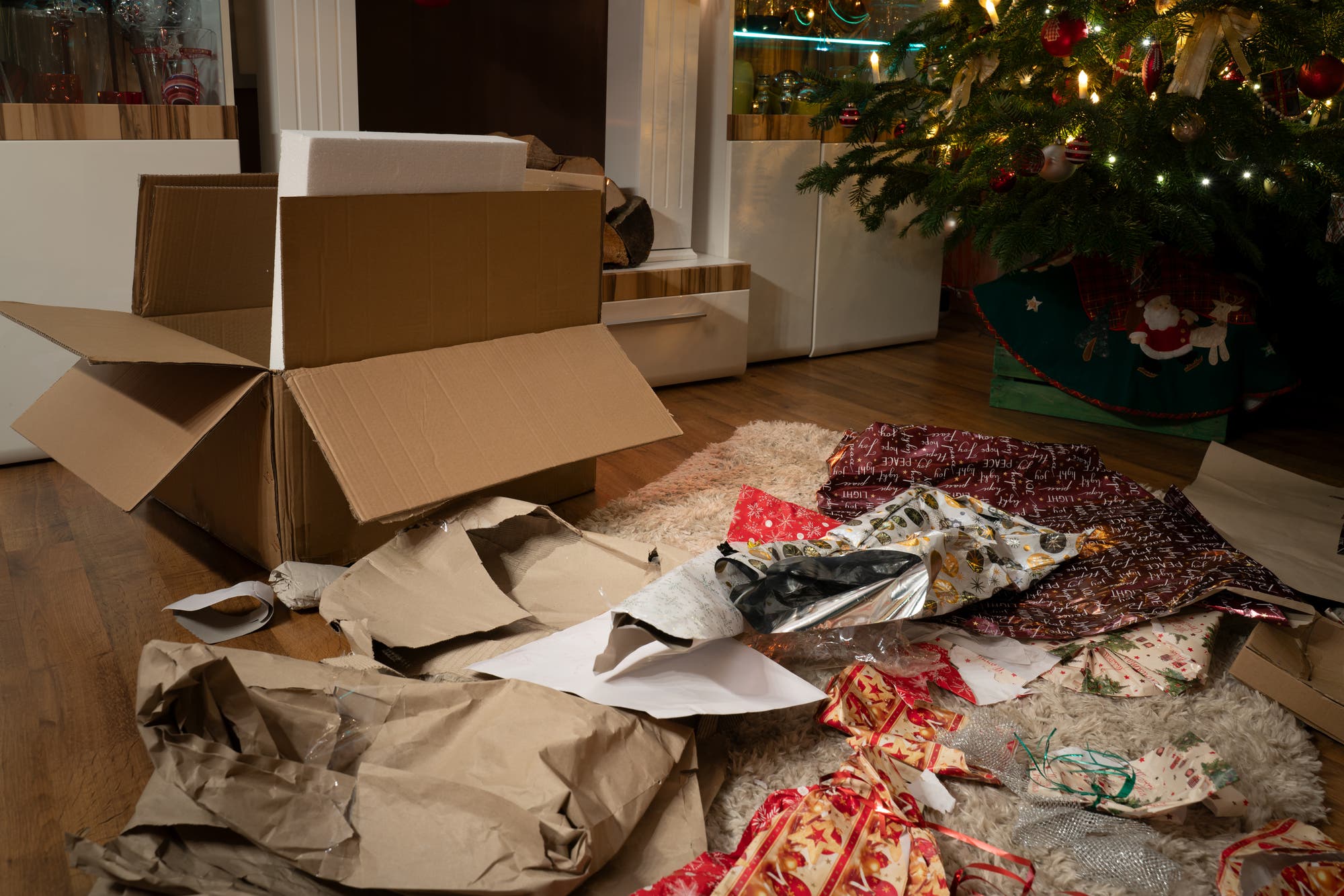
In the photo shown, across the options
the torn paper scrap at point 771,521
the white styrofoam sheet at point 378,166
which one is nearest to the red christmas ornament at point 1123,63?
the torn paper scrap at point 771,521

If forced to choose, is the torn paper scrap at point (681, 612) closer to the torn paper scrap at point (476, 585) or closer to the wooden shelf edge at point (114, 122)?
the torn paper scrap at point (476, 585)

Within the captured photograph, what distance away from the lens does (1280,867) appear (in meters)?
0.87

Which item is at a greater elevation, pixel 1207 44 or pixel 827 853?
pixel 1207 44

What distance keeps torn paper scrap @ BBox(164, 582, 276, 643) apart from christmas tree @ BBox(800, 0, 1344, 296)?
1.51 meters

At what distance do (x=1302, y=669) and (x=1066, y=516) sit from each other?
0.47m

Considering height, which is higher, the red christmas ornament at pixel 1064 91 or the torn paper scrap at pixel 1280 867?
the red christmas ornament at pixel 1064 91

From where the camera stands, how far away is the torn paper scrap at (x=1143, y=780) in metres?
0.98

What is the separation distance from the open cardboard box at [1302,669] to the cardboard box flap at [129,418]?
4.33 feet

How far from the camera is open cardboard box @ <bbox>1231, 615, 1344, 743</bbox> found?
45.1 inches

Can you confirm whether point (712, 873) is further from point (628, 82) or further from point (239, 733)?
point (628, 82)

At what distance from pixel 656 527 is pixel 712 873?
849mm

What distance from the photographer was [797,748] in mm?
1082

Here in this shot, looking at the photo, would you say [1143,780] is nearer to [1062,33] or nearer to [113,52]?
[1062,33]

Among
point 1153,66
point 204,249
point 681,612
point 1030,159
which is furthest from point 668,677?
point 1153,66
